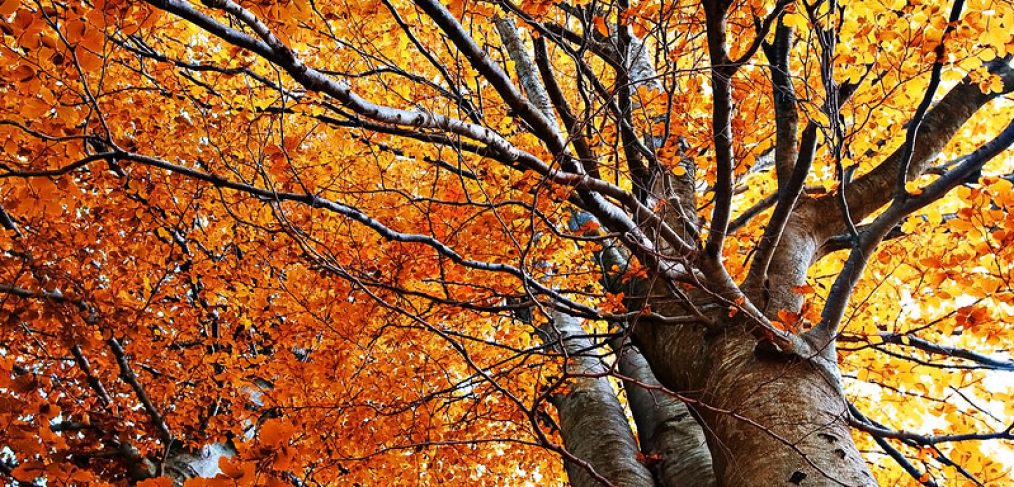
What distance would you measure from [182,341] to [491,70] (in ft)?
19.4

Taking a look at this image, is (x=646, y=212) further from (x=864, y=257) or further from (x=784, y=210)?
(x=864, y=257)

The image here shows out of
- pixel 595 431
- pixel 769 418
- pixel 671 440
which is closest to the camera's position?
pixel 769 418

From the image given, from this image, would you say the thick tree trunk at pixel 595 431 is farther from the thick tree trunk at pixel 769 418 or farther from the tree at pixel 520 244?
the thick tree trunk at pixel 769 418

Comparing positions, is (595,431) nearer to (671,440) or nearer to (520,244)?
(671,440)

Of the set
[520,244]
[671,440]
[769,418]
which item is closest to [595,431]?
[671,440]

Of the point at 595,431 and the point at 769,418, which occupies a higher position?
the point at 595,431

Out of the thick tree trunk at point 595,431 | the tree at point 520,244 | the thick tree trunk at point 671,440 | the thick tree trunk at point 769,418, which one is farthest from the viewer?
the thick tree trunk at point 595,431

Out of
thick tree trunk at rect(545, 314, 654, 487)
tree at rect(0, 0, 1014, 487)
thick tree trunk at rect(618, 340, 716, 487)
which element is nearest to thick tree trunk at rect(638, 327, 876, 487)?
tree at rect(0, 0, 1014, 487)

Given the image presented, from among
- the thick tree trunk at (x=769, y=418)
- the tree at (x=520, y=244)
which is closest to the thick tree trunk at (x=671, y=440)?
the tree at (x=520, y=244)

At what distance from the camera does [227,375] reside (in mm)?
5934

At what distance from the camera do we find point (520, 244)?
211 inches

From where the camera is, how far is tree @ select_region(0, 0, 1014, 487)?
2.68 m

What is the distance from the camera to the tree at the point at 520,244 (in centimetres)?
268

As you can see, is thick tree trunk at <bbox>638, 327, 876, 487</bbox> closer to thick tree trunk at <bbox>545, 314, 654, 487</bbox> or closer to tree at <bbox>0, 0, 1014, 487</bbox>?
tree at <bbox>0, 0, 1014, 487</bbox>
